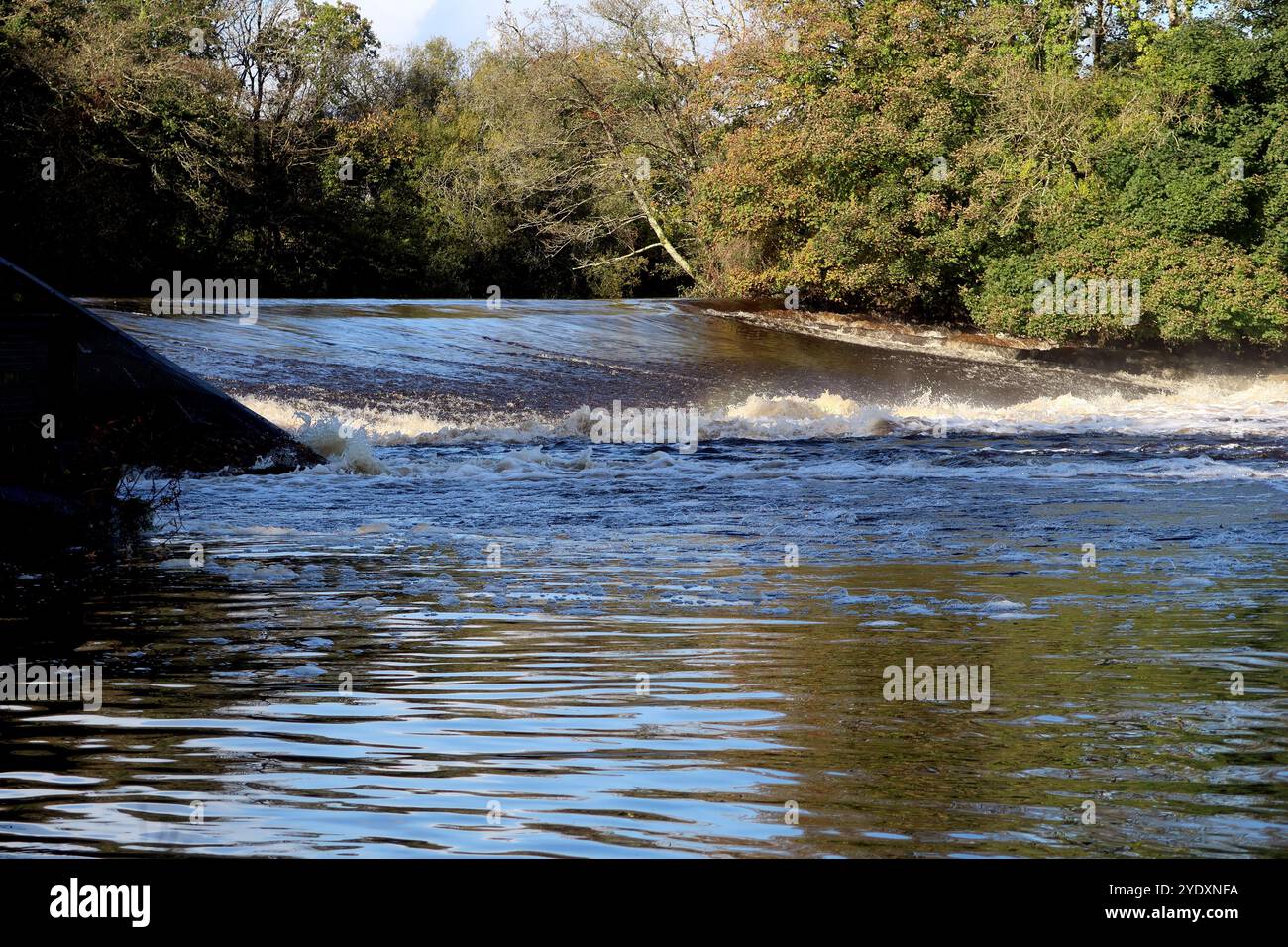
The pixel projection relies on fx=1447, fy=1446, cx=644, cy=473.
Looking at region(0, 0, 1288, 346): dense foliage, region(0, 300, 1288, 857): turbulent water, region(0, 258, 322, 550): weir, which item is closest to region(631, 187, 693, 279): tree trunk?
region(0, 0, 1288, 346): dense foliage

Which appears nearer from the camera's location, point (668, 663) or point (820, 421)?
point (668, 663)

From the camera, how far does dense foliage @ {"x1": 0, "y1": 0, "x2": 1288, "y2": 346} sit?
32281 millimetres

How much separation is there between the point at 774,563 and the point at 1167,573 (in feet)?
7.67

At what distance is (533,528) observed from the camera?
11047 millimetres

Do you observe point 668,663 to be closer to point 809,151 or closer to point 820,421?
point 820,421

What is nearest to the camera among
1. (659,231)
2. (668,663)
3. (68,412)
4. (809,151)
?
(668,663)

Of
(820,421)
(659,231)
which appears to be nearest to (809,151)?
(659,231)

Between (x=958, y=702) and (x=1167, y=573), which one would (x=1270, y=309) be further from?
(x=958, y=702)

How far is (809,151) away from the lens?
3381cm

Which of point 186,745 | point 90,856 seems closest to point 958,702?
point 186,745

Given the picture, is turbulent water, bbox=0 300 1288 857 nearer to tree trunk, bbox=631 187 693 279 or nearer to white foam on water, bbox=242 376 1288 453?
white foam on water, bbox=242 376 1288 453

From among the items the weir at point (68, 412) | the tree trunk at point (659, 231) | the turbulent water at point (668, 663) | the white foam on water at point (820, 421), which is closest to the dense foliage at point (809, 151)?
the tree trunk at point (659, 231)

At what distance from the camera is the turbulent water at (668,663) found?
3.68 metres

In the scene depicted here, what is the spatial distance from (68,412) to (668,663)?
18.5 feet
